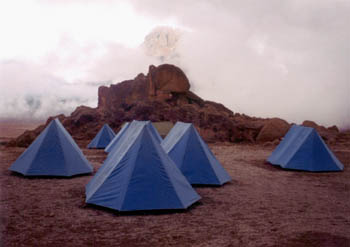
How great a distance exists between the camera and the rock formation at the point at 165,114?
3841cm

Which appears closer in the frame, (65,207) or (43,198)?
(65,207)

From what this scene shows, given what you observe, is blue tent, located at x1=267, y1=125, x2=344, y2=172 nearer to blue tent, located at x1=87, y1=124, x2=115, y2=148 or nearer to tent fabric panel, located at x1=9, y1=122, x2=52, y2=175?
tent fabric panel, located at x1=9, y1=122, x2=52, y2=175

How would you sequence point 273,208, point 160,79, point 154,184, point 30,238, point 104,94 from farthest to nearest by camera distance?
point 104,94
point 160,79
point 273,208
point 154,184
point 30,238

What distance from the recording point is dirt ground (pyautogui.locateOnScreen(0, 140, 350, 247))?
6.15m

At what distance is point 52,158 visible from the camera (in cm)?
1265

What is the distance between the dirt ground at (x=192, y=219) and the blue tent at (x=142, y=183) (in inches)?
8.5

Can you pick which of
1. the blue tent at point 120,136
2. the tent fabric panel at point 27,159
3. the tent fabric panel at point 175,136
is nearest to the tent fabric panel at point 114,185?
the tent fabric panel at point 175,136

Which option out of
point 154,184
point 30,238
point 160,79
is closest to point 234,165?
point 154,184

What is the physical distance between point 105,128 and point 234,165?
43.7ft

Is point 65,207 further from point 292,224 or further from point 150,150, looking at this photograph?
point 292,224

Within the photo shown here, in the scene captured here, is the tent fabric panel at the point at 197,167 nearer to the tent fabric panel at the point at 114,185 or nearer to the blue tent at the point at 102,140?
the tent fabric panel at the point at 114,185

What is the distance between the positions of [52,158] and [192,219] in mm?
7221

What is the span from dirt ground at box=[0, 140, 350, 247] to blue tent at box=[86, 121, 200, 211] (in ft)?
0.71

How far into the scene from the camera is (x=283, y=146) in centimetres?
1777
